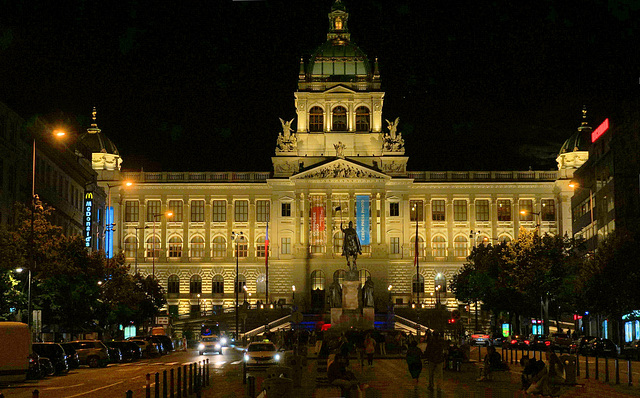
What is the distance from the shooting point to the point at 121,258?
87.8 m

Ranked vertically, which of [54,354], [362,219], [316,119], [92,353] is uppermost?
[316,119]

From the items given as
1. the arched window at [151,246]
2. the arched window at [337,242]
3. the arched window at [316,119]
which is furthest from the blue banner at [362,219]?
the arched window at [151,246]

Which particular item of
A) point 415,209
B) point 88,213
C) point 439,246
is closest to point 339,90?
point 415,209

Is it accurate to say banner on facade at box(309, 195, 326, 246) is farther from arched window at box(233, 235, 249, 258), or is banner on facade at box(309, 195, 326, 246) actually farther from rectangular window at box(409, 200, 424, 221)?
rectangular window at box(409, 200, 424, 221)

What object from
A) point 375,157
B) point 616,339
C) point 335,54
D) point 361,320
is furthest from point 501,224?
point 361,320

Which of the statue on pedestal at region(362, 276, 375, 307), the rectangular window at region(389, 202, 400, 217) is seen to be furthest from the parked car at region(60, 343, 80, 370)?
the rectangular window at region(389, 202, 400, 217)

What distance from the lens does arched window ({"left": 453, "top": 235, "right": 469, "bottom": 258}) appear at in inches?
5715

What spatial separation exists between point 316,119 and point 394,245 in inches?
773

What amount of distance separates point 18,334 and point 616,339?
5894cm

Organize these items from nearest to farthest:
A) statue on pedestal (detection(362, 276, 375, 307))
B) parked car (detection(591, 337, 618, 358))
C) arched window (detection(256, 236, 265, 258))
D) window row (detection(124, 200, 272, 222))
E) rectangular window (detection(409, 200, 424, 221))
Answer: parked car (detection(591, 337, 618, 358))
statue on pedestal (detection(362, 276, 375, 307))
arched window (detection(256, 236, 265, 258))
rectangular window (detection(409, 200, 424, 221))
window row (detection(124, 200, 272, 222))

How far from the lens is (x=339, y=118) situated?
144 metres

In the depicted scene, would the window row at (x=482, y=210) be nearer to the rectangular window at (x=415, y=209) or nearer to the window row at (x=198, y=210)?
the rectangular window at (x=415, y=209)

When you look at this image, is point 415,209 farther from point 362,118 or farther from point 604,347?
point 604,347

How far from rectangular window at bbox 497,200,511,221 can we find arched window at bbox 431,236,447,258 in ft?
27.1
